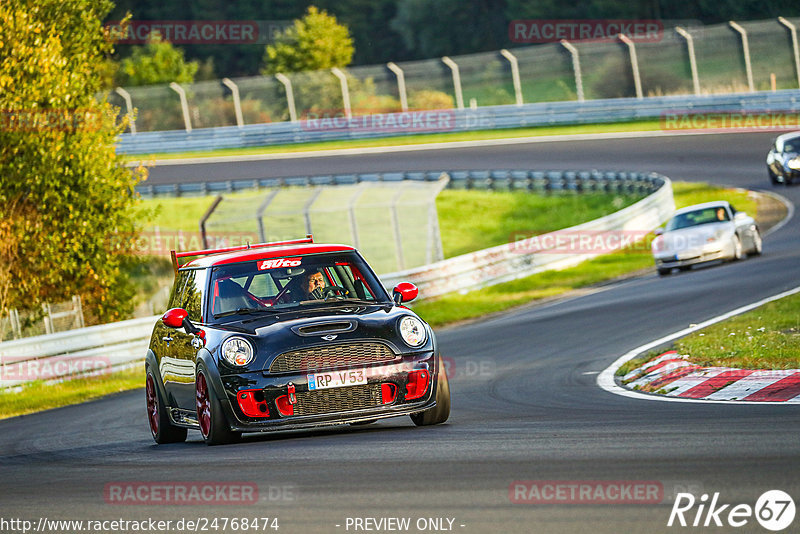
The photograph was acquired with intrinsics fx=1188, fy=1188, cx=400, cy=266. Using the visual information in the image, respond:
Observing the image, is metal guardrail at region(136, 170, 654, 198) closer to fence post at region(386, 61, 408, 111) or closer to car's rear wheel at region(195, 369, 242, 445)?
fence post at region(386, 61, 408, 111)

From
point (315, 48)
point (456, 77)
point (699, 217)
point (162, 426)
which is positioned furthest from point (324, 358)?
point (315, 48)

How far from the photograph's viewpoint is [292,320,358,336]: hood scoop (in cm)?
862

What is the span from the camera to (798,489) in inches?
215

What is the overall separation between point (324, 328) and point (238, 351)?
64 centimetres

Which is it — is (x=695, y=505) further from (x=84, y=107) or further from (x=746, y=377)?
(x=84, y=107)

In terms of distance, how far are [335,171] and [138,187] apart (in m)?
7.59

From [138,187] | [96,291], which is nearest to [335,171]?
[138,187]

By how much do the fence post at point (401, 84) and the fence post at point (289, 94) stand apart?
4.66m

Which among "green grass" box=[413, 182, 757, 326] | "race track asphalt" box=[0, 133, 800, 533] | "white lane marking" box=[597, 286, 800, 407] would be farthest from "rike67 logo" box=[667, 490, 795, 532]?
"green grass" box=[413, 182, 757, 326]

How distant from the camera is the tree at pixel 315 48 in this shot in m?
67.9

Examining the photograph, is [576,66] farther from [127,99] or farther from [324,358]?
[324,358]

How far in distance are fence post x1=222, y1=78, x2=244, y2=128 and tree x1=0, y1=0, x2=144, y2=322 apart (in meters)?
30.2

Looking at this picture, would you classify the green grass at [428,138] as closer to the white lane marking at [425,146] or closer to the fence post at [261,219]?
the white lane marking at [425,146]

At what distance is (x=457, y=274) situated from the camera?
81.6 feet
